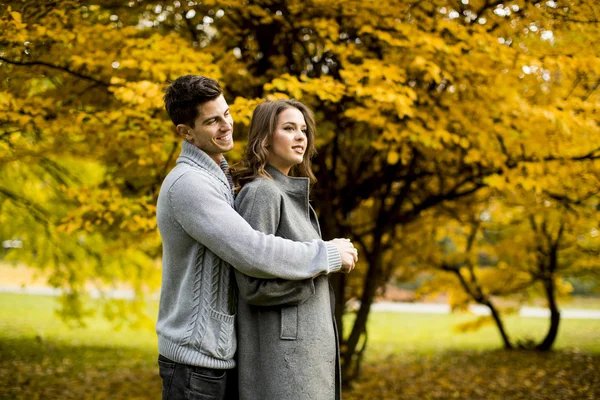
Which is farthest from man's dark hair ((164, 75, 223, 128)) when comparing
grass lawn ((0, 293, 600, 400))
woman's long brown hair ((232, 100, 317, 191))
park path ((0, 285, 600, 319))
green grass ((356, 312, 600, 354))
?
park path ((0, 285, 600, 319))

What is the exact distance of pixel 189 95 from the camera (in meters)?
1.97

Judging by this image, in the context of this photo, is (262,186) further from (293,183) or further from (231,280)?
(231,280)

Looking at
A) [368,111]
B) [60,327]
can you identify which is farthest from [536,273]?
[60,327]

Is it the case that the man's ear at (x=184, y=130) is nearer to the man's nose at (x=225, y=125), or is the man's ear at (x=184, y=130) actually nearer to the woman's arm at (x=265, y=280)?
the man's nose at (x=225, y=125)

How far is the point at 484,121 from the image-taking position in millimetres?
4633

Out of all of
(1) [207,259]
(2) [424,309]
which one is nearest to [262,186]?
(1) [207,259]

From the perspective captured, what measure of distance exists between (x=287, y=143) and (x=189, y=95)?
40 cm

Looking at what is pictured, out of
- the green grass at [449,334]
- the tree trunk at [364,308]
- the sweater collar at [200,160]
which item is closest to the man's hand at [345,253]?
the sweater collar at [200,160]

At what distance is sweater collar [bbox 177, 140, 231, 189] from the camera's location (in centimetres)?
199

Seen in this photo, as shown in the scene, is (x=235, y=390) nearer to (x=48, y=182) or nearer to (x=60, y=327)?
(x=48, y=182)

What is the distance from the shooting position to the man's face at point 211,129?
1993 millimetres

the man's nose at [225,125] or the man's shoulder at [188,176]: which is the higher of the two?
the man's nose at [225,125]

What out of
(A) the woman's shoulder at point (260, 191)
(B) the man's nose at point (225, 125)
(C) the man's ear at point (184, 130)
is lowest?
(A) the woman's shoulder at point (260, 191)

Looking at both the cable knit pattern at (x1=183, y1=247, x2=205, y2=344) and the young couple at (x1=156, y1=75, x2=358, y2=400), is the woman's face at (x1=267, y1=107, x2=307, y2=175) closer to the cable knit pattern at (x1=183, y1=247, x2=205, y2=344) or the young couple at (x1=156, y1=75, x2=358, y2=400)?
the young couple at (x1=156, y1=75, x2=358, y2=400)
